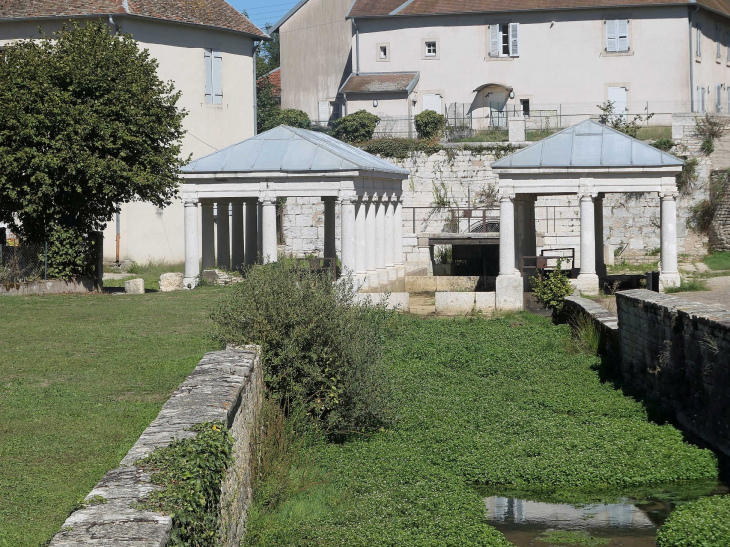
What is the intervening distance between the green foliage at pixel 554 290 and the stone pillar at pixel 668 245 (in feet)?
9.08

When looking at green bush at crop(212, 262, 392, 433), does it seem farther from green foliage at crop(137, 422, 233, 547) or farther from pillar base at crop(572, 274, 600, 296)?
pillar base at crop(572, 274, 600, 296)

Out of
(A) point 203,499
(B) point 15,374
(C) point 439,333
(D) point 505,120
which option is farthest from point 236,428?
(D) point 505,120

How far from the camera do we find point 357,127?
127 ft

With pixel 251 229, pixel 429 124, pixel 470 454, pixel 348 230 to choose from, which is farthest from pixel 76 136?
pixel 429 124

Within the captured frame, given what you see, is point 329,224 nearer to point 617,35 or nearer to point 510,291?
point 510,291

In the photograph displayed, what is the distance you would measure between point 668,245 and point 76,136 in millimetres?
13891

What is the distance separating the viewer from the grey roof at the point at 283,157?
76.9 ft

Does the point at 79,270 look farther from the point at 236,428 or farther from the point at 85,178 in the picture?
the point at 236,428

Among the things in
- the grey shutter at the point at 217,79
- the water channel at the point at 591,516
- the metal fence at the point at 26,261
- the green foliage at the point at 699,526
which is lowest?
the water channel at the point at 591,516

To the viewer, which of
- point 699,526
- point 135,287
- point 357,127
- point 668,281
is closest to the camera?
point 699,526

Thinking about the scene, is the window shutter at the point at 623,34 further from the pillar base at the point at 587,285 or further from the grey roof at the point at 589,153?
the pillar base at the point at 587,285

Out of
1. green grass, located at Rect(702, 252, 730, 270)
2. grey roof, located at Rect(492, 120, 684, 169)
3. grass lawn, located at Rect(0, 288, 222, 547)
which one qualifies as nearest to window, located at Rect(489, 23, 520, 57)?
green grass, located at Rect(702, 252, 730, 270)

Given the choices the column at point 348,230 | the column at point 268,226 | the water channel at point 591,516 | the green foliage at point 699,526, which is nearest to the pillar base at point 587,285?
the column at point 348,230

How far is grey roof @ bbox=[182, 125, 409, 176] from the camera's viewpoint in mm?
23438
